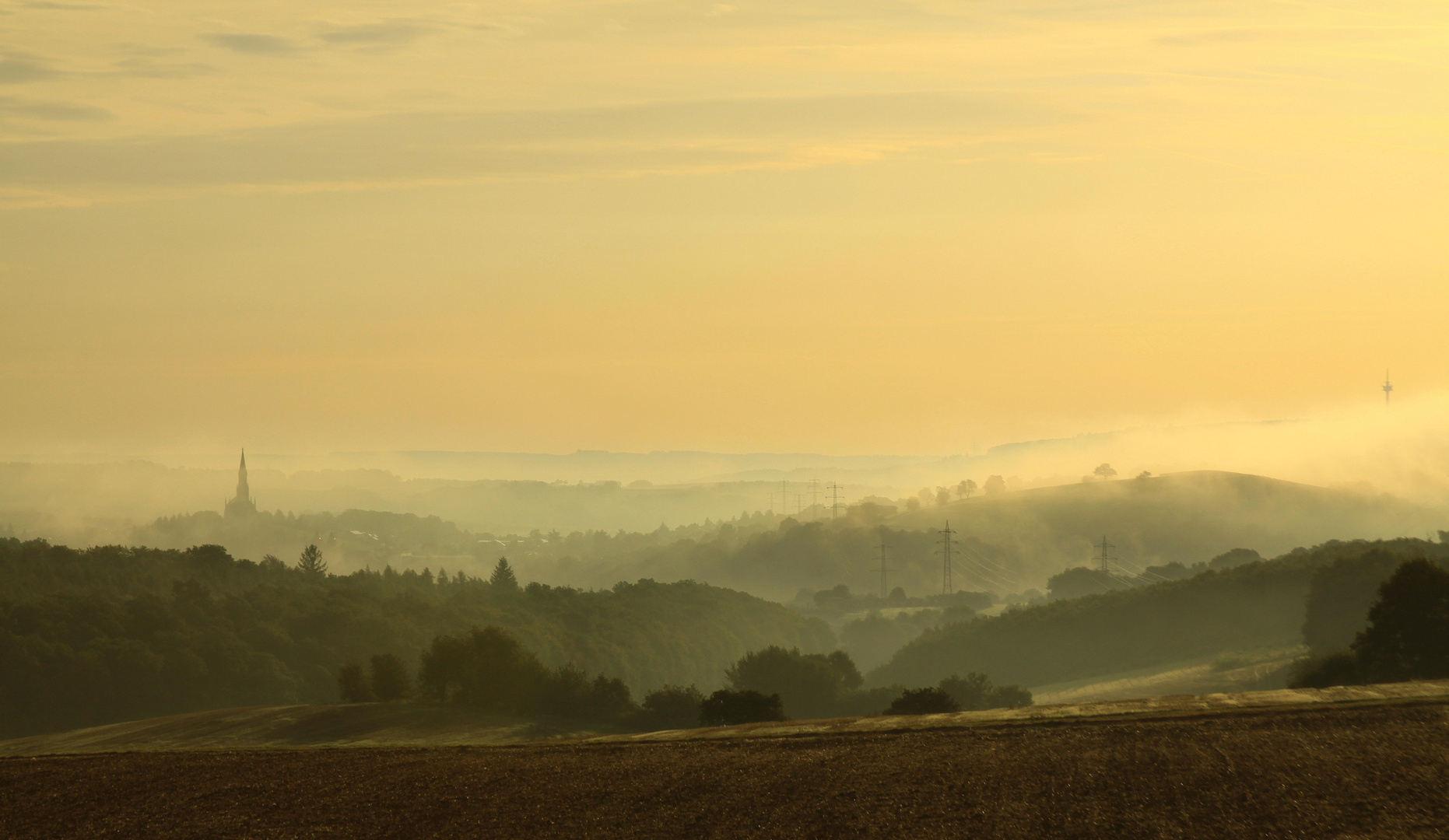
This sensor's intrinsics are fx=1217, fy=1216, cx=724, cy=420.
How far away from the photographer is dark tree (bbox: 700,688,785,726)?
271 feet

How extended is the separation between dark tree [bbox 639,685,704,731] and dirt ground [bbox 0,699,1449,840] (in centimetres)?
5466

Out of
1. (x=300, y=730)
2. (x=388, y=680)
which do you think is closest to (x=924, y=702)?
(x=300, y=730)

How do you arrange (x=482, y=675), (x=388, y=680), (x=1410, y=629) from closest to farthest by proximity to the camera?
(x=1410, y=629) → (x=482, y=675) → (x=388, y=680)

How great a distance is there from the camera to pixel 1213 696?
1896 inches

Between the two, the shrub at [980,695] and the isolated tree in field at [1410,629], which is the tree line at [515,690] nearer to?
the shrub at [980,695]

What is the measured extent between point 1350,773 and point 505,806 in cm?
2532

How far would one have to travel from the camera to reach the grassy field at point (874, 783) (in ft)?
112

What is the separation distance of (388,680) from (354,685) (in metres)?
11.2

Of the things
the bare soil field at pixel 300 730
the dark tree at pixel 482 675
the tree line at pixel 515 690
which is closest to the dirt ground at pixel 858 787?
the bare soil field at pixel 300 730

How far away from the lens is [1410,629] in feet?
234

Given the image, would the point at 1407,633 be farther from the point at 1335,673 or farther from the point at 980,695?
the point at 980,695

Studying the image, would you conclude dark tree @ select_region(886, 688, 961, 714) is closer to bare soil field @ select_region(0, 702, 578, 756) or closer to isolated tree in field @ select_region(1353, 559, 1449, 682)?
bare soil field @ select_region(0, 702, 578, 756)

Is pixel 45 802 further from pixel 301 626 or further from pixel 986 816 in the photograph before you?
pixel 301 626

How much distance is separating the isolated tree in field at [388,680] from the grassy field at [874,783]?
6035 cm
